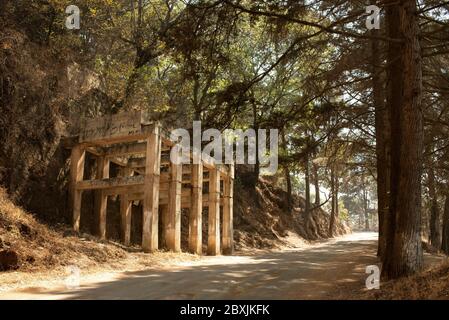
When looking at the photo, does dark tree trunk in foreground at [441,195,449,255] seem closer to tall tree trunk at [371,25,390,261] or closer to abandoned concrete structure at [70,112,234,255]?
tall tree trunk at [371,25,390,261]

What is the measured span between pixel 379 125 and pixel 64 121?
13636 mm

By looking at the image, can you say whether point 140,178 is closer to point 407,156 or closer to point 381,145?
point 381,145

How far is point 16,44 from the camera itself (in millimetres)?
17625

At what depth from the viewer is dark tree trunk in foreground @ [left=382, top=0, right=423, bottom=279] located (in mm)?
9125

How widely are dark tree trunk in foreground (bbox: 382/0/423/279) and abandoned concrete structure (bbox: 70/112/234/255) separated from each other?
31.3 feet

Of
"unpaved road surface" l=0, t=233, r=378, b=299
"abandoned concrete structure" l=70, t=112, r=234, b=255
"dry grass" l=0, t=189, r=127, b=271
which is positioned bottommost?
"unpaved road surface" l=0, t=233, r=378, b=299

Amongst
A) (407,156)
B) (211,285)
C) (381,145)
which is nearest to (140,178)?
(211,285)

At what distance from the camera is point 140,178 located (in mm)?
17406

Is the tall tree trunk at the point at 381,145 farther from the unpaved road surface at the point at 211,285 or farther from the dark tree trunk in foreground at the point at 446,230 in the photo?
the dark tree trunk in foreground at the point at 446,230

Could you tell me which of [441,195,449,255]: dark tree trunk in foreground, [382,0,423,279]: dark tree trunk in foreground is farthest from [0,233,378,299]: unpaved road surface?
[441,195,449,255]: dark tree trunk in foreground

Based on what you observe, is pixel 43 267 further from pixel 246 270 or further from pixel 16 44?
pixel 16 44

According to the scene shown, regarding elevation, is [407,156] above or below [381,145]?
below

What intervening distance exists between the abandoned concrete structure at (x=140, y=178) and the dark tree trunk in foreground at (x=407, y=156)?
9.55 meters

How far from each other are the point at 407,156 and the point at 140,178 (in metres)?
10.9
